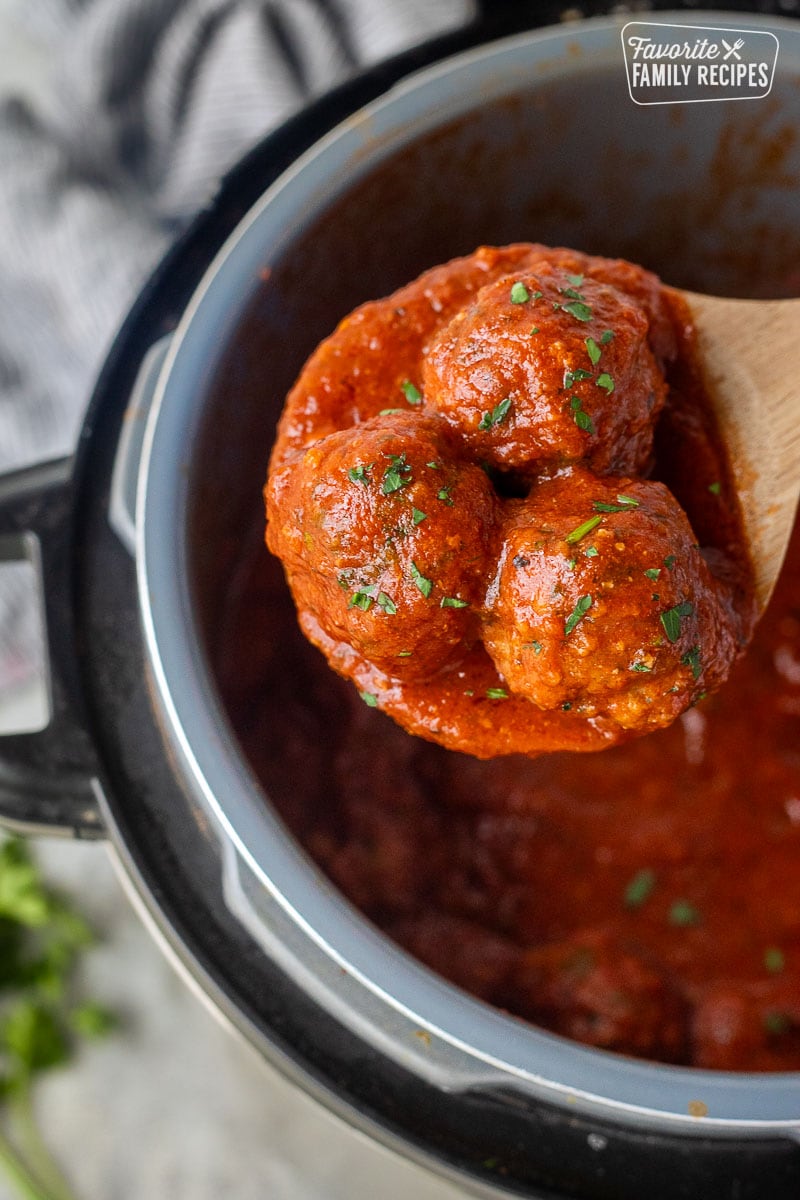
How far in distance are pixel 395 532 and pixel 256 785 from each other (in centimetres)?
28

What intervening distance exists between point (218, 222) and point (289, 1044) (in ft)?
2.46

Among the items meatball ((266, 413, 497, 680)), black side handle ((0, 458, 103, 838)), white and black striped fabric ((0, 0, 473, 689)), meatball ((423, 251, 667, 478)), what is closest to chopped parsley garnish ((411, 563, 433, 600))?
meatball ((266, 413, 497, 680))

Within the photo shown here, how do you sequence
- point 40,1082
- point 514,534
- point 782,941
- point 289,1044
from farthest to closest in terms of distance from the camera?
point 40,1082, point 782,941, point 289,1044, point 514,534

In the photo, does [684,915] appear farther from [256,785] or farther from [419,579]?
[419,579]

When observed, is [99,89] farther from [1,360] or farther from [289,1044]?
[289,1044]

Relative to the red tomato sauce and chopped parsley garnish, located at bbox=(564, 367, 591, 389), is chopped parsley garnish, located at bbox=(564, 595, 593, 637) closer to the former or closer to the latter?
chopped parsley garnish, located at bbox=(564, 367, 591, 389)

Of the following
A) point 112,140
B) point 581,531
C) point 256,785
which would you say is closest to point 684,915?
point 256,785

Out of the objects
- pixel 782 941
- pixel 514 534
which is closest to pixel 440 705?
pixel 514 534

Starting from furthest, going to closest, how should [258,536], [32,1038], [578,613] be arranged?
[32,1038]
[258,536]
[578,613]

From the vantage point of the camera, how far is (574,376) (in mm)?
750

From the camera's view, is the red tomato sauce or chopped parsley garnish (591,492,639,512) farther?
the red tomato sauce

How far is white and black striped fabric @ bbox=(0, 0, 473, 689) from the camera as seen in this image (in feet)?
5.10

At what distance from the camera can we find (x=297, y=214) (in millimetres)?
1024

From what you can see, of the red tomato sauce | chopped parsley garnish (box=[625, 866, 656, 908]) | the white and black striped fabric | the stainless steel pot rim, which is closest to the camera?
the stainless steel pot rim
